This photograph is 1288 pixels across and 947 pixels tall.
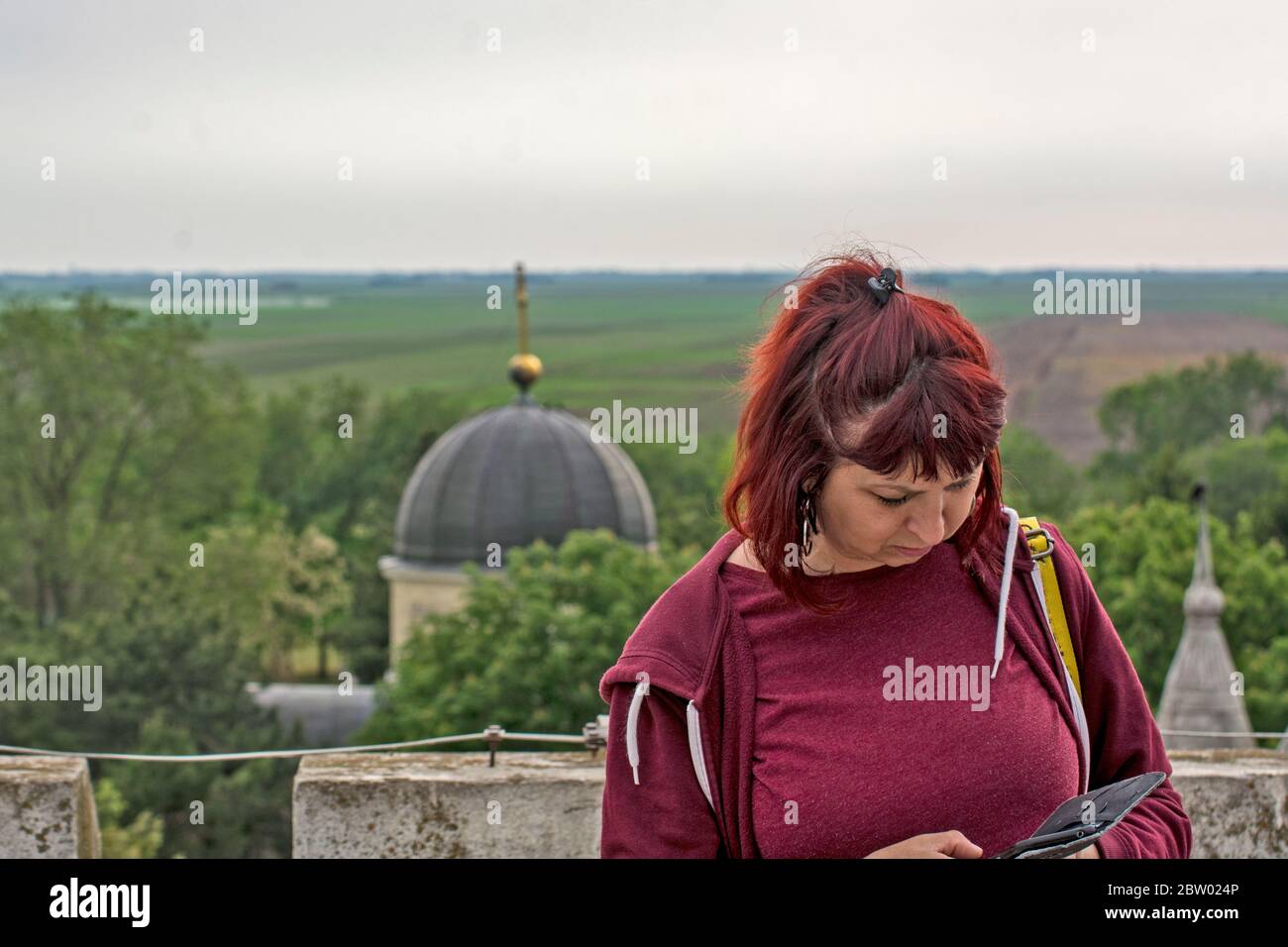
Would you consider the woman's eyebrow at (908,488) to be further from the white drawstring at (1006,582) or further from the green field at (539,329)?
the green field at (539,329)

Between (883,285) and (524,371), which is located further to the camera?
(524,371)

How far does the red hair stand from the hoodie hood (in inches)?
2.0

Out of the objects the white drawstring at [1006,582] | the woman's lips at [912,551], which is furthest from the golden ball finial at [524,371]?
the woman's lips at [912,551]

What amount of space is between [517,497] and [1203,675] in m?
18.0

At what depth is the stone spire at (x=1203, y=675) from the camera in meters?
32.8

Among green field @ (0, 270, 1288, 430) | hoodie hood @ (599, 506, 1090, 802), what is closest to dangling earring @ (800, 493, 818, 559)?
hoodie hood @ (599, 506, 1090, 802)

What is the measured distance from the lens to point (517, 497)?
1820 inches

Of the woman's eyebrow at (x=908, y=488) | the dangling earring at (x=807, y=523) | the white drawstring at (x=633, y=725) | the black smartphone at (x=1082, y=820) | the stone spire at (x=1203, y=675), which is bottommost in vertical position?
the stone spire at (x=1203, y=675)

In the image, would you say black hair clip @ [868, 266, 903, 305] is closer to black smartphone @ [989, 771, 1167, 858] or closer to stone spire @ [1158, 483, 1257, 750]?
black smartphone @ [989, 771, 1167, 858]

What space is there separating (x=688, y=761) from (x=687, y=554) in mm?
35037

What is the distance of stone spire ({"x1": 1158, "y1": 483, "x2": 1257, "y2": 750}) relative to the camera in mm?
32812

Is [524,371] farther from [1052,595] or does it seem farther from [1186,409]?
[1052,595]

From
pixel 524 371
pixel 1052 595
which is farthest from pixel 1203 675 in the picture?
pixel 1052 595

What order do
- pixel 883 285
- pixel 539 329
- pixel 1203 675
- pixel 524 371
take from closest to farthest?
pixel 883 285 → pixel 1203 675 → pixel 524 371 → pixel 539 329
